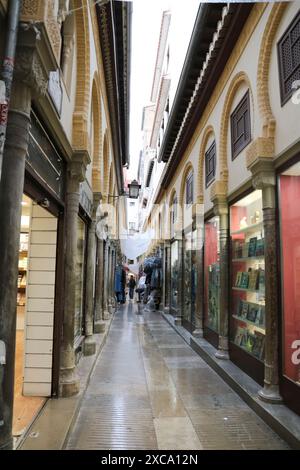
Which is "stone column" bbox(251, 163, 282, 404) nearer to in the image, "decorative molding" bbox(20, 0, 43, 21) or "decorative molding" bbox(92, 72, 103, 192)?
"decorative molding" bbox(20, 0, 43, 21)

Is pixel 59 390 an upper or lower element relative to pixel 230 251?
lower

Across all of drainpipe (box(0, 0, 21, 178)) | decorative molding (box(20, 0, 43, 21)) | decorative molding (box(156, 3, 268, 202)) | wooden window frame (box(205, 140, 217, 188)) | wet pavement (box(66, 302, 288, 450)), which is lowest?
wet pavement (box(66, 302, 288, 450))

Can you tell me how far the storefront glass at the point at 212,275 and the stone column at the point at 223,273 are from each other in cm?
52

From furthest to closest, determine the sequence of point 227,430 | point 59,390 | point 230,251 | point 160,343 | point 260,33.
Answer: point 160,343
point 230,251
point 260,33
point 59,390
point 227,430

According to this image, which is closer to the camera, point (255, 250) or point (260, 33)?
point (260, 33)

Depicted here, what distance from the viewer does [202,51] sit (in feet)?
25.3

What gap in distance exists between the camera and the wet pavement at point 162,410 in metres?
3.72

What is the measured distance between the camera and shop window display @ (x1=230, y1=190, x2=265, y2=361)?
17.9 ft

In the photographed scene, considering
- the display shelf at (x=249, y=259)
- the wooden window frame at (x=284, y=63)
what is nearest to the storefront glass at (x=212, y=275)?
the display shelf at (x=249, y=259)

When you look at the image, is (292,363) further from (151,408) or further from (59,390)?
(59,390)

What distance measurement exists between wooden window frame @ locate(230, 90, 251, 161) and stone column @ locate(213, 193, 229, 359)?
0.95m

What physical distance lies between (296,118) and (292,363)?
2917mm

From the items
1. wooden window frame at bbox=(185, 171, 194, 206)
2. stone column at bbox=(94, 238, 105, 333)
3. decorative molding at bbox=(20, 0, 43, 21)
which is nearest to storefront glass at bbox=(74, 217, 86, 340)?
stone column at bbox=(94, 238, 105, 333)
